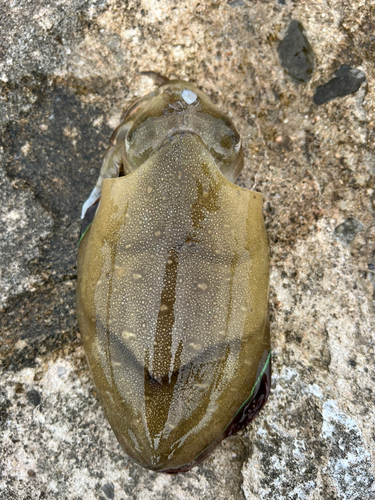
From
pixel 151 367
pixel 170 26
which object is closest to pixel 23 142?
pixel 170 26

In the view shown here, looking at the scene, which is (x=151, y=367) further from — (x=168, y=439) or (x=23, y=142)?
(x=23, y=142)

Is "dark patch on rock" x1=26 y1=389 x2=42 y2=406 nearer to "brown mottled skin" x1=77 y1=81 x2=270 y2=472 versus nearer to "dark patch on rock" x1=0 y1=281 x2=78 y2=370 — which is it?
"dark patch on rock" x1=0 y1=281 x2=78 y2=370

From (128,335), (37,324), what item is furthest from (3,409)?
(128,335)

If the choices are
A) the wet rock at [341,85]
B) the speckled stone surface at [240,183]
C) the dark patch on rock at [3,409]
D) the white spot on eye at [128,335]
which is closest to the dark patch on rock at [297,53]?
the speckled stone surface at [240,183]

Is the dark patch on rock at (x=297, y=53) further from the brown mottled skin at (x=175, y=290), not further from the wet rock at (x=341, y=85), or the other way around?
the brown mottled skin at (x=175, y=290)

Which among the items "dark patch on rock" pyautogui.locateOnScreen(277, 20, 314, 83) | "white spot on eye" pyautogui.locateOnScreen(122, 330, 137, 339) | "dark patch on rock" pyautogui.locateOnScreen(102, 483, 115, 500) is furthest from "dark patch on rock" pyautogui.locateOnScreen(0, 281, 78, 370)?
"dark patch on rock" pyautogui.locateOnScreen(277, 20, 314, 83)
